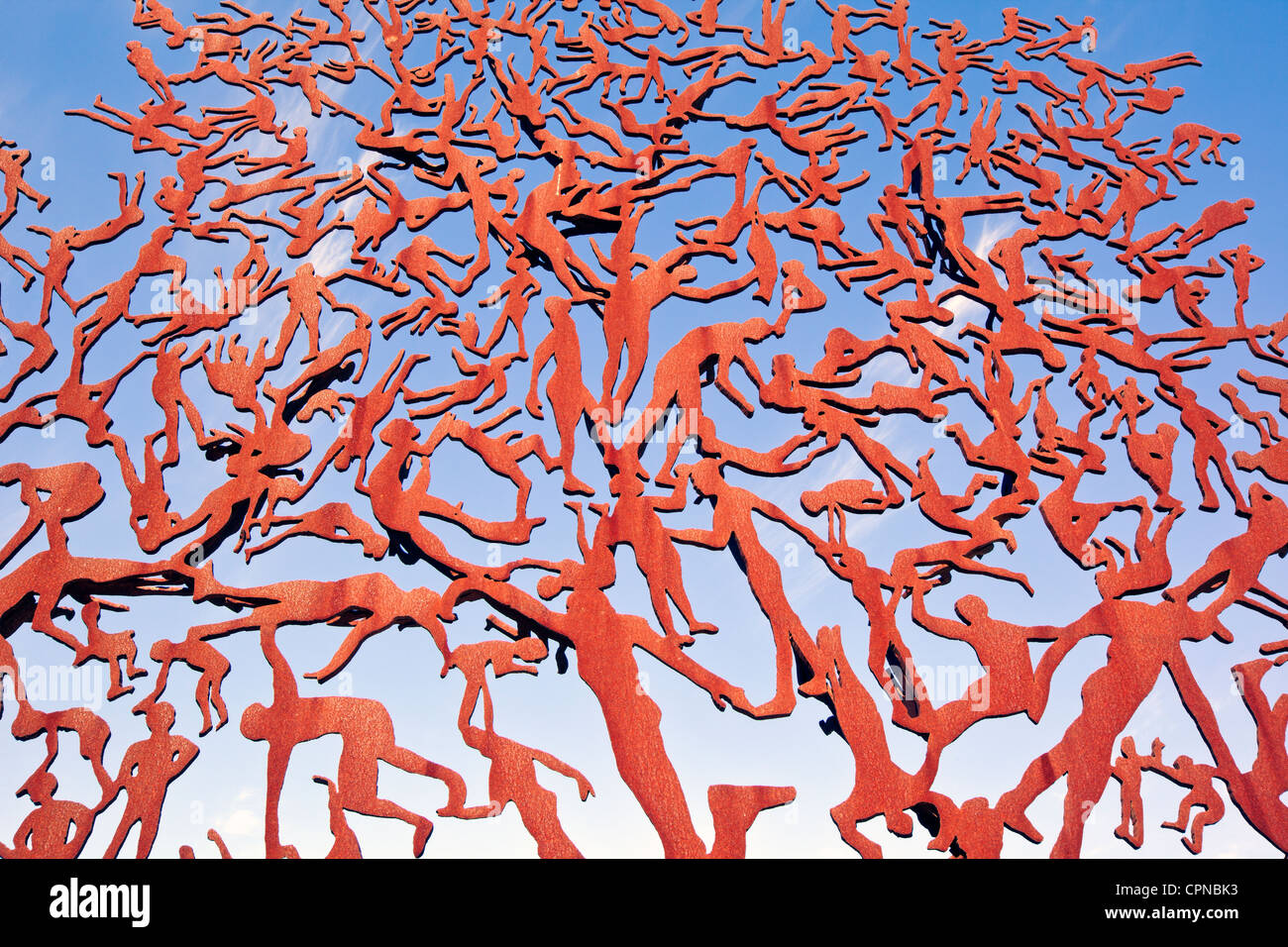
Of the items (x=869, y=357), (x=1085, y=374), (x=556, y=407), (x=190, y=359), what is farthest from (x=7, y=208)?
(x=1085, y=374)

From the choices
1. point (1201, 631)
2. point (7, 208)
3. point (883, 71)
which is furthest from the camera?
point (883, 71)

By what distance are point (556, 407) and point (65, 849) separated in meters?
1.26

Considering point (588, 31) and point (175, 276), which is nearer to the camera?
point (175, 276)

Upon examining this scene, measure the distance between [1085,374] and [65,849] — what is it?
7.61 ft

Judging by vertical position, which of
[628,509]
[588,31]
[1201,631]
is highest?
[588,31]

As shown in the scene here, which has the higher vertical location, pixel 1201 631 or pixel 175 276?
pixel 175 276

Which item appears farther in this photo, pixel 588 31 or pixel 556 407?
pixel 588 31

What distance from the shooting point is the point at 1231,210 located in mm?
2627

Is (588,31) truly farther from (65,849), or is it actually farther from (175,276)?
(65,849)

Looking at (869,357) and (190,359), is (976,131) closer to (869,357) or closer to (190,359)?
(869,357)
